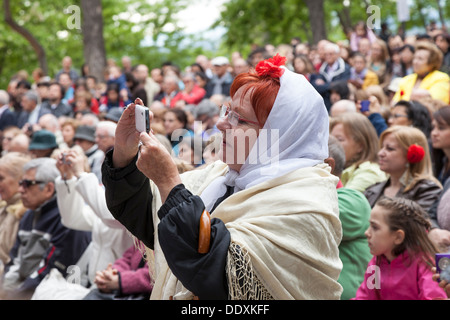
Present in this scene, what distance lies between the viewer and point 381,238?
4.07 meters

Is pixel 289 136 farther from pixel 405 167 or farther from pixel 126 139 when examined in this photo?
pixel 405 167

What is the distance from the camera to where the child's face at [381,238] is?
13.4 ft

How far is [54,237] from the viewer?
5.52 meters

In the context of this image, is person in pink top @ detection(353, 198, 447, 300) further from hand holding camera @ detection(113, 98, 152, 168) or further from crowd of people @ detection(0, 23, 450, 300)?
hand holding camera @ detection(113, 98, 152, 168)

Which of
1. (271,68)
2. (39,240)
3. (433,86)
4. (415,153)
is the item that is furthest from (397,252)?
(433,86)

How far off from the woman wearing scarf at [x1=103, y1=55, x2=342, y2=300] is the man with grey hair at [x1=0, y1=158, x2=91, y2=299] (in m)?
2.79

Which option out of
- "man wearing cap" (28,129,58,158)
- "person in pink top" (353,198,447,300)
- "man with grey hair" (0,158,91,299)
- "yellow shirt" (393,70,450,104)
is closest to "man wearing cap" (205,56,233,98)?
"yellow shirt" (393,70,450,104)

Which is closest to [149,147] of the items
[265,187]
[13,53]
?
[265,187]

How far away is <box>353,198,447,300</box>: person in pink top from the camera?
3.97m

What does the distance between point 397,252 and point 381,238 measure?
144 mm

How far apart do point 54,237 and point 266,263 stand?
3.51 m

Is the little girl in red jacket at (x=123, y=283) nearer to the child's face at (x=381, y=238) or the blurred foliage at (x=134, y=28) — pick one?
the child's face at (x=381, y=238)

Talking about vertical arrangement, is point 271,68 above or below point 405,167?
above

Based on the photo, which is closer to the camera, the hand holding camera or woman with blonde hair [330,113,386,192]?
the hand holding camera
